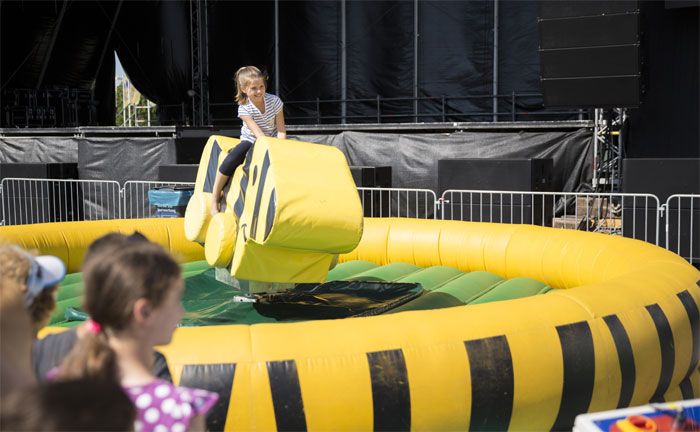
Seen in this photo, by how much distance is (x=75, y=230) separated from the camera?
5.63 metres

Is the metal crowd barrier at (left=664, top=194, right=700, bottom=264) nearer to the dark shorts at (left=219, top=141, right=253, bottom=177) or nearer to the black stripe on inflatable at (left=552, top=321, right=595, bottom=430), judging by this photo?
the dark shorts at (left=219, top=141, right=253, bottom=177)

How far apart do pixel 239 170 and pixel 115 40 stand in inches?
489

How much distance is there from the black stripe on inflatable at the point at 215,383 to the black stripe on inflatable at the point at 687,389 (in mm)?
2215

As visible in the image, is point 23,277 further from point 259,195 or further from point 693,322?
point 693,322

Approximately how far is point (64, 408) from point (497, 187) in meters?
7.28

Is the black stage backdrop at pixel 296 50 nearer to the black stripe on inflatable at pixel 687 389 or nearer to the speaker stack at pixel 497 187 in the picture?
the speaker stack at pixel 497 187

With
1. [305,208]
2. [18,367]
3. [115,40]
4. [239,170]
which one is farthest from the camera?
[115,40]

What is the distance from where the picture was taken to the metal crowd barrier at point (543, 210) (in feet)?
23.1

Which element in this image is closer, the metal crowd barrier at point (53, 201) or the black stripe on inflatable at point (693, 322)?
the black stripe on inflatable at point (693, 322)

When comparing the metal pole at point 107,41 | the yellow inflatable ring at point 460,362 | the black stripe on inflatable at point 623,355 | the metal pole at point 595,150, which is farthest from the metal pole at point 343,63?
the black stripe on inflatable at point 623,355

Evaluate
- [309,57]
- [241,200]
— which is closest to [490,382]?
[241,200]

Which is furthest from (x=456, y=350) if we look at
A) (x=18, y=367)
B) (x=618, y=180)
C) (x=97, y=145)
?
(x=97, y=145)

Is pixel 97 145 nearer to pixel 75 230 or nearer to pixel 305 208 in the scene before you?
pixel 75 230

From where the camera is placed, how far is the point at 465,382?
2.74m
